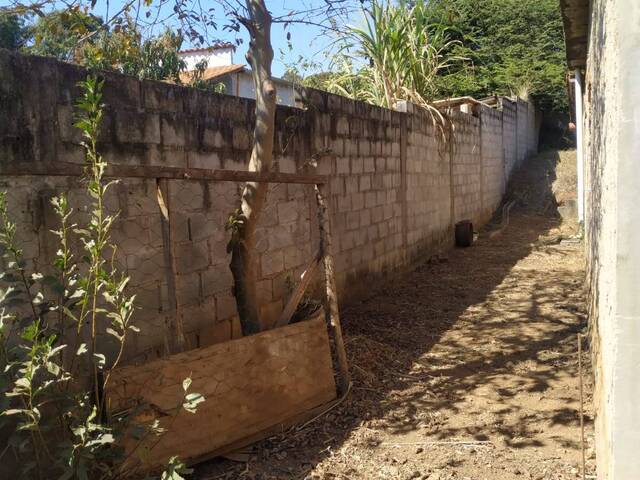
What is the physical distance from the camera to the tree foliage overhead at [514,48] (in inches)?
760

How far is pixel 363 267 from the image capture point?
21.7 ft

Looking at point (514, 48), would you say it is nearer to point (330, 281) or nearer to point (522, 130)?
point (522, 130)

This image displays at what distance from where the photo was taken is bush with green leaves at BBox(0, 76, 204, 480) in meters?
2.24

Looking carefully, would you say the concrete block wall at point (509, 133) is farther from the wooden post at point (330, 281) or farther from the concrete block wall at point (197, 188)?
the wooden post at point (330, 281)

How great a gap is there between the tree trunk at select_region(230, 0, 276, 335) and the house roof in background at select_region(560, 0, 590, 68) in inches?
131

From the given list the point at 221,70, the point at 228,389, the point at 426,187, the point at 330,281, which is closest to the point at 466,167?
the point at 426,187

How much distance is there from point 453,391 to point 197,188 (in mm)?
2218

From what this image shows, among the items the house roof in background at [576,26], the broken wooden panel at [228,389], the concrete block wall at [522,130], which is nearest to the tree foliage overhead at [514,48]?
the concrete block wall at [522,130]

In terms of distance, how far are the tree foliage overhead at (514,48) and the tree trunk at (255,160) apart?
16413 mm

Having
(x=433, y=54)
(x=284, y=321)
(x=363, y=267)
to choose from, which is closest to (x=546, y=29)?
(x=433, y=54)

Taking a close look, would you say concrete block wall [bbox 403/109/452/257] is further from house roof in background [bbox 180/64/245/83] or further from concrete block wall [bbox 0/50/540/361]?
A: house roof in background [bbox 180/64/245/83]

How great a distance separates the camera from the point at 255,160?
3.78 meters

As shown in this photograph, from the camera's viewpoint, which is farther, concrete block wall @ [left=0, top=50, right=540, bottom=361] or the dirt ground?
the dirt ground

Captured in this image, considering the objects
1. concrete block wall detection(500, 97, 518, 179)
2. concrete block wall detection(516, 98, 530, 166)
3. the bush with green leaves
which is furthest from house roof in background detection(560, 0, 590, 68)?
concrete block wall detection(516, 98, 530, 166)
